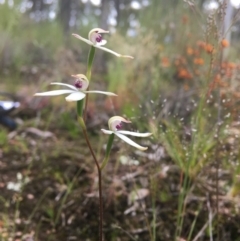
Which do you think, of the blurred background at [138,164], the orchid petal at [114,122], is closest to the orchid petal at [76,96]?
the orchid petal at [114,122]

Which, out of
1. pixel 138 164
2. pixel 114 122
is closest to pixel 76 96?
pixel 114 122

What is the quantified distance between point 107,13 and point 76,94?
570cm

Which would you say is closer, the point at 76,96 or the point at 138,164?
the point at 76,96

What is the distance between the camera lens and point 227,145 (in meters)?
1.89

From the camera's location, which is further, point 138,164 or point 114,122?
point 138,164

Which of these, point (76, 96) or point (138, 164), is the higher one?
point (76, 96)

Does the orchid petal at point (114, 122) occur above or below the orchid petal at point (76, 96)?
below

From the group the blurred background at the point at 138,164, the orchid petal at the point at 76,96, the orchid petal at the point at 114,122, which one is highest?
the orchid petal at the point at 76,96

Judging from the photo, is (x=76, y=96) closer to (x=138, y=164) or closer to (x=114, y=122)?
(x=114, y=122)

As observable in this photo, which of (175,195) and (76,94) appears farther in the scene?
(175,195)

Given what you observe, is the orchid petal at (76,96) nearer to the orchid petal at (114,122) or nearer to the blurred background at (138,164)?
the orchid petal at (114,122)

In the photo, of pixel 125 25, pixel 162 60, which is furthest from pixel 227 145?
pixel 125 25

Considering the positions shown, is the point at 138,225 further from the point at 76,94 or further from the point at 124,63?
the point at 124,63

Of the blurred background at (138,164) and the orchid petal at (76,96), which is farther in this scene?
the blurred background at (138,164)
